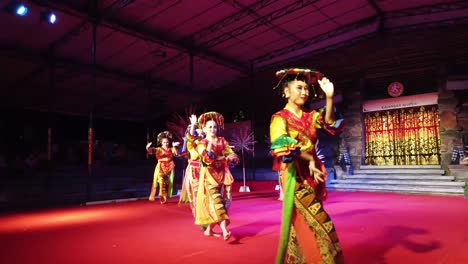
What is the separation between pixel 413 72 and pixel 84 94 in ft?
43.2

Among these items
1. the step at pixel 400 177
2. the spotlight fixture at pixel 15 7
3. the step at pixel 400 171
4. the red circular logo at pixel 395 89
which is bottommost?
the step at pixel 400 177

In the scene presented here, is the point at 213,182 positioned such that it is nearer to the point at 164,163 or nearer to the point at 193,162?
the point at 193,162

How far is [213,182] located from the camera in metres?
4.16

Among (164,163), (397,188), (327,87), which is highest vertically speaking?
(327,87)

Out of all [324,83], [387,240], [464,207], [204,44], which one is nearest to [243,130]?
[204,44]

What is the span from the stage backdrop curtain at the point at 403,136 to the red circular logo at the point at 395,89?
0.80 metres

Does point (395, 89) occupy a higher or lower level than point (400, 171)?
higher

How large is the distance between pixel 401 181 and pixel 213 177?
27.9 ft

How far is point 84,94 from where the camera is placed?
14875 mm

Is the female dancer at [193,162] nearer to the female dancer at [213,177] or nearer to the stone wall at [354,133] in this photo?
the female dancer at [213,177]

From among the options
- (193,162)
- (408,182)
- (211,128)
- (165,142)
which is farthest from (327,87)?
(408,182)

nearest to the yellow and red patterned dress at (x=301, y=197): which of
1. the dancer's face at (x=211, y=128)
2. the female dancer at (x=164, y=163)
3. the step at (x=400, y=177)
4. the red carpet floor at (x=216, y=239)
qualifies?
the red carpet floor at (x=216, y=239)

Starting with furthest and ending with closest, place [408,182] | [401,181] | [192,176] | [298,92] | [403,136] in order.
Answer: [403,136] < [401,181] < [408,182] < [192,176] < [298,92]

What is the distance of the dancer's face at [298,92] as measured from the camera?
2.40m
